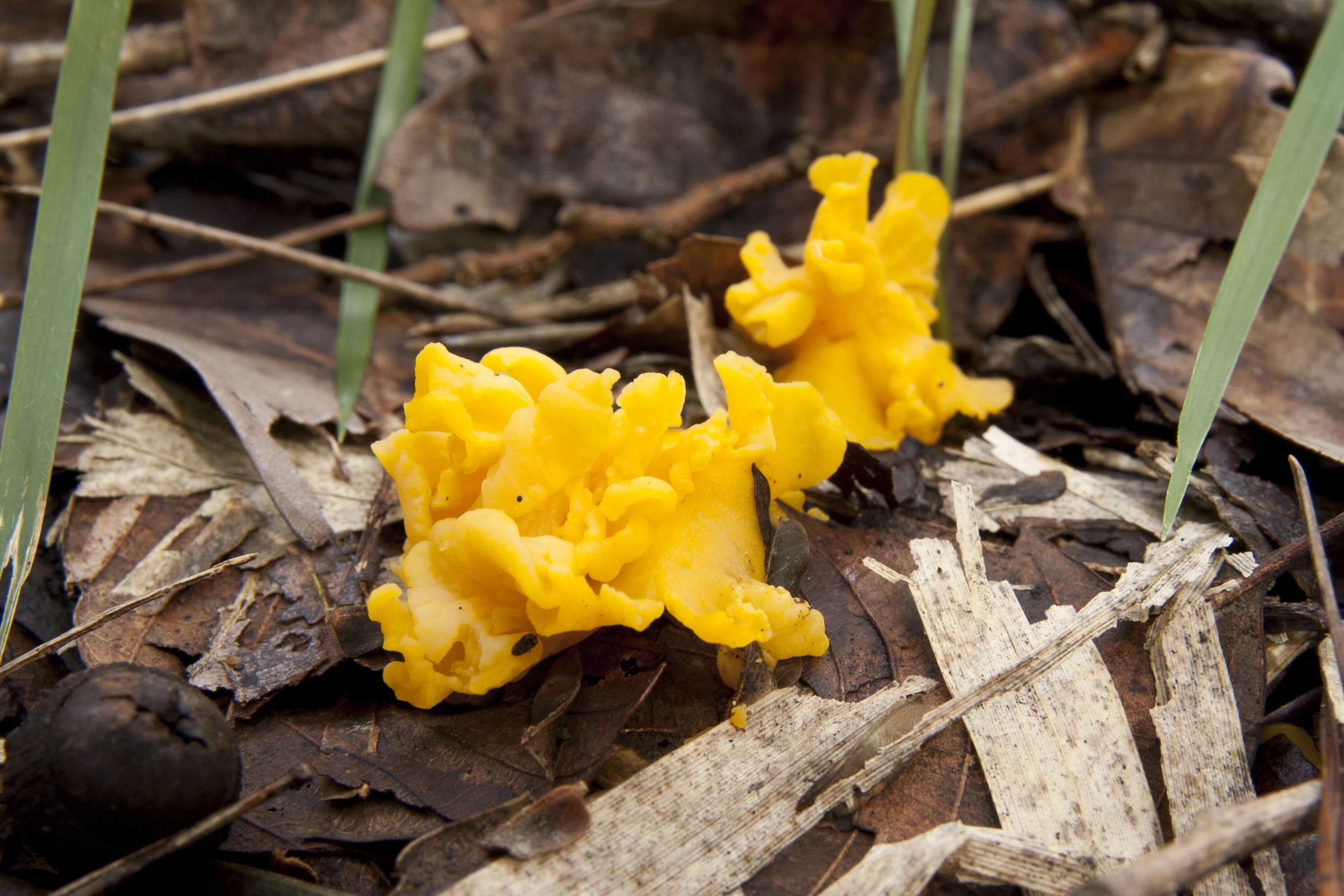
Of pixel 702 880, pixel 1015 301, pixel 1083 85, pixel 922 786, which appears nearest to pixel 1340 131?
pixel 1083 85

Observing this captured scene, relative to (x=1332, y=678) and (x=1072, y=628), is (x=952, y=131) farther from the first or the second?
(x=1332, y=678)

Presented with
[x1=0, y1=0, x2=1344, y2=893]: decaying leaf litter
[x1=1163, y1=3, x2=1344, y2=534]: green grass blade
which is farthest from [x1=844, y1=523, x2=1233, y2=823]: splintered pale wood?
[x1=1163, y1=3, x2=1344, y2=534]: green grass blade

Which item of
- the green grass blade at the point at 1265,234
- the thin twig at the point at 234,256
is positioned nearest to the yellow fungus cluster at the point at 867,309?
→ the green grass blade at the point at 1265,234

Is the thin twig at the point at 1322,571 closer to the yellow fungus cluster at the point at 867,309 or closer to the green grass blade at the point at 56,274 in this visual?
the yellow fungus cluster at the point at 867,309

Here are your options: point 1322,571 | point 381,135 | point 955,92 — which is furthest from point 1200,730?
point 381,135

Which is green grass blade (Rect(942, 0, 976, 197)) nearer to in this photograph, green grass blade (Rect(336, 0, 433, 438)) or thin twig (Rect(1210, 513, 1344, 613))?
thin twig (Rect(1210, 513, 1344, 613))

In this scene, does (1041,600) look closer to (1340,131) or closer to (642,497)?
(642,497)
